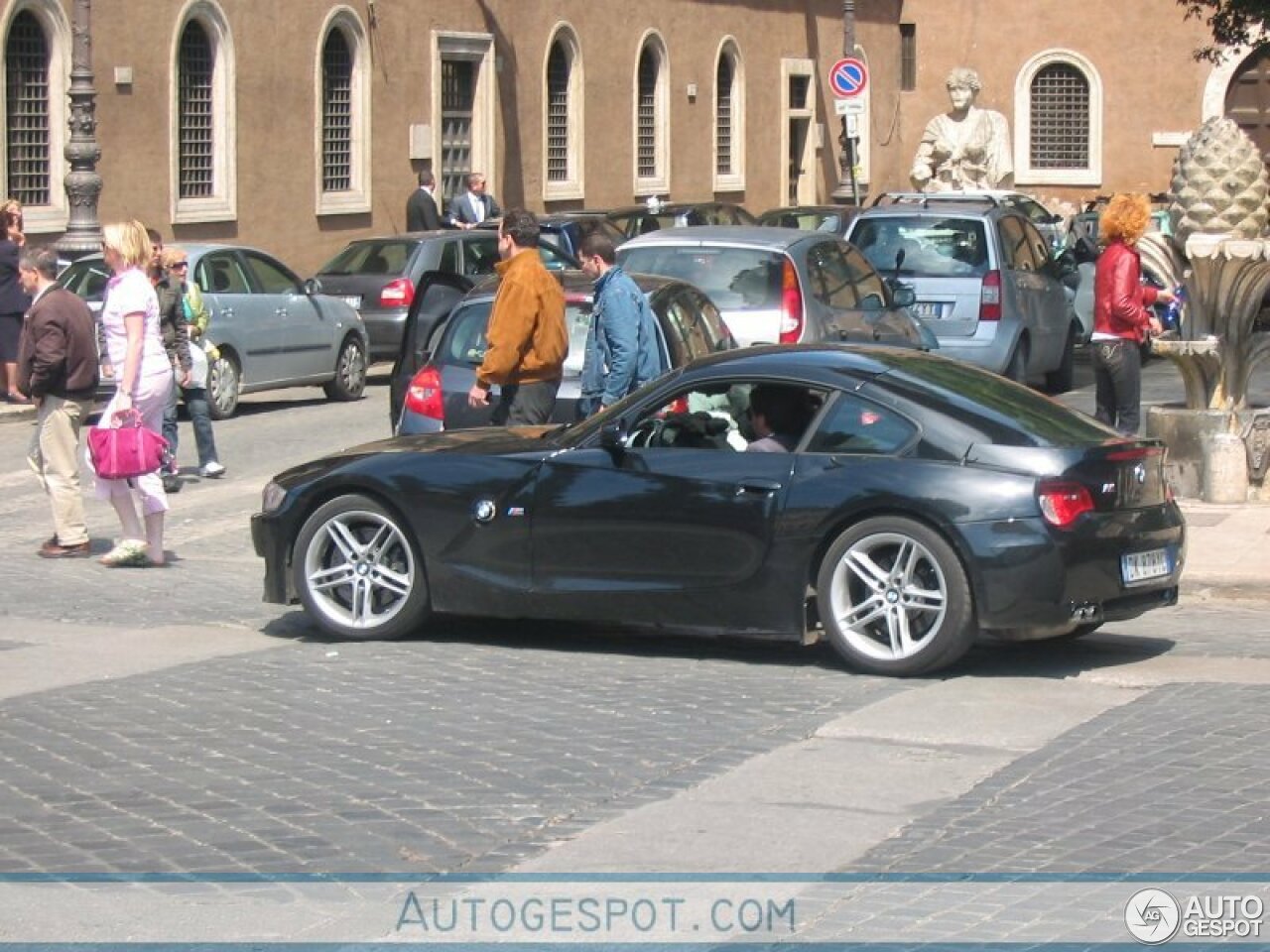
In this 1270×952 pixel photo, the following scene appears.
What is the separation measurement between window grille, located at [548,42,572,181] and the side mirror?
28404 mm

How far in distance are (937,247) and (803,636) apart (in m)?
11.9

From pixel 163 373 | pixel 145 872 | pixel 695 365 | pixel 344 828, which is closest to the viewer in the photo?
pixel 145 872

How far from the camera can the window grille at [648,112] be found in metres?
41.8

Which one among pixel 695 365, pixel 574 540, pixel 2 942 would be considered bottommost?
pixel 2 942

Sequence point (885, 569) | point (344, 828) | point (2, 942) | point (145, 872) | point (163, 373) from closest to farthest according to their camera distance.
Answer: point (2, 942)
point (145, 872)
point (344, 828)
point (885, 569)
point (163, 373)

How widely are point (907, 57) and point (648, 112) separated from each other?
1293cm

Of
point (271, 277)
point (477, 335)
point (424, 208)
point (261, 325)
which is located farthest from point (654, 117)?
point (477, 335)

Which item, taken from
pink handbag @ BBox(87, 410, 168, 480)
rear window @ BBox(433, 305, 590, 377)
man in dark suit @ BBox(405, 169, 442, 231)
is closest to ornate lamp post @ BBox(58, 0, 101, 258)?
man in dark suit @ BBox(405, 169, 442, 231)

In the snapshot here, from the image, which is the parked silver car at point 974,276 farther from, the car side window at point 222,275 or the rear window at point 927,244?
the car side window at point 222,275

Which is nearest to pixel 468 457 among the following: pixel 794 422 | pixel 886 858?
pixel 794 422

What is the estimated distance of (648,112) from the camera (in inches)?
1660

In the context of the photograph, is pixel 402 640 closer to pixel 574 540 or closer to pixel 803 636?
pixel 574 540

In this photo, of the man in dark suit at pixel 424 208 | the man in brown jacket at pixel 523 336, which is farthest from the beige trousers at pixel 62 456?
the man in dark suit at pixel 424 208

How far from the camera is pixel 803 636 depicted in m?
9.72
